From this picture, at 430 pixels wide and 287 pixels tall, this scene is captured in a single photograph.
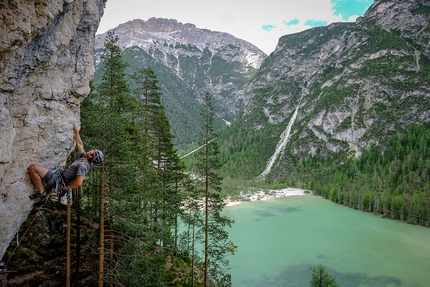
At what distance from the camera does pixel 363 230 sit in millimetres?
53156

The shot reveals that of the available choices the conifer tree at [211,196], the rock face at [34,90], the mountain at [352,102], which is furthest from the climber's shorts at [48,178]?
the mountain at [352,102]

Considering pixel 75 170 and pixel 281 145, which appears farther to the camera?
pixel 281 145

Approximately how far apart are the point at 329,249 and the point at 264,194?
190 feet

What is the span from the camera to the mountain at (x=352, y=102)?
11912 centimetres

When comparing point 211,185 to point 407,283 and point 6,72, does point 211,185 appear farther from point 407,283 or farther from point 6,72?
point 407,283

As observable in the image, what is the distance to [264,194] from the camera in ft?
326

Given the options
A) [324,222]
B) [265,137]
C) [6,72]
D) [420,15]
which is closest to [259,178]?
[265,137]

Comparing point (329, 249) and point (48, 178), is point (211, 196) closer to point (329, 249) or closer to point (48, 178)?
point (48, 178)

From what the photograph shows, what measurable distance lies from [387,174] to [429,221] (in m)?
37.4

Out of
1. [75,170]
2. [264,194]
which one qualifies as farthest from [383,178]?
[75,170]

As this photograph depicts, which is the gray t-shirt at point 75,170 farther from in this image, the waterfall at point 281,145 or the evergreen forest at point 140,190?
the waterfall at point 281,145

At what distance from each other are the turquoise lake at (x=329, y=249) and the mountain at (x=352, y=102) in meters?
66.0

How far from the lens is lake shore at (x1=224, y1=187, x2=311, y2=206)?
287 ft

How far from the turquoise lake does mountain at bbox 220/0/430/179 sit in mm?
65993
